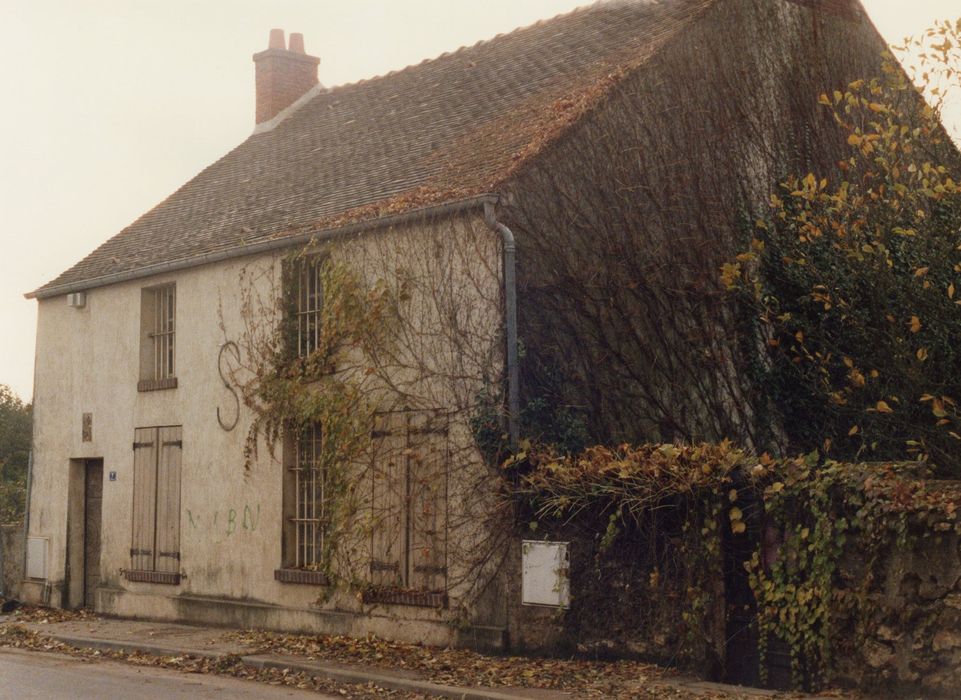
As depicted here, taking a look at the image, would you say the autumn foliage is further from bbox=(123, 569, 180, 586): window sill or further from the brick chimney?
the brick chimney

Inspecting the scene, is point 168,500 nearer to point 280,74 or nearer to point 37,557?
point 37,557

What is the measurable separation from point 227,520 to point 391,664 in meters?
5.39

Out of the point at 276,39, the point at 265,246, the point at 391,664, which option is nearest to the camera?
the point at 391,664

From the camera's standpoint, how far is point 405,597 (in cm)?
1447

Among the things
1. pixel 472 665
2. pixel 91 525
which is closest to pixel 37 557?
pixel 91 525

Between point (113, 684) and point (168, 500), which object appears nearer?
point (113, 684)

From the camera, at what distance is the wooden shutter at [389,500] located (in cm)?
1484

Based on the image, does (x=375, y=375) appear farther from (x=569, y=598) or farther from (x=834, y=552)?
(x=834, y=552)

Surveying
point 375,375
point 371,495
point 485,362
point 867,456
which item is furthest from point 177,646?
point 867,456

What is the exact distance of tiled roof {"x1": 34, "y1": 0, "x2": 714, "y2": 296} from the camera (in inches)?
634

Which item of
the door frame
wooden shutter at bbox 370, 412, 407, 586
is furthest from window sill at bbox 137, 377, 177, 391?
wooden shutter at bbox 370, 412, 407, 586

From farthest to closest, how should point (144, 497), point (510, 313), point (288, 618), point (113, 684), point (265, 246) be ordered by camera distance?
point (144, 497) → point (265, 246) → point (288, 618) → point (510, 313) → point (113, 684)

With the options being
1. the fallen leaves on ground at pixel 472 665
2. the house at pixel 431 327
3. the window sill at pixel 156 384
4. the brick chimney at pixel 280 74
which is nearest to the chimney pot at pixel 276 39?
the brick chimney at pixel 280 74

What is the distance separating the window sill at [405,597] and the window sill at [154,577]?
4.47 metres
